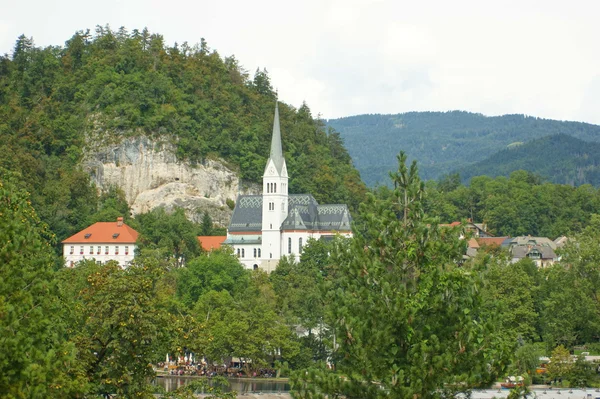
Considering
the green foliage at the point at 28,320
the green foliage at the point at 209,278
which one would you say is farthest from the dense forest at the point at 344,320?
the green foliage at the point at 209,278

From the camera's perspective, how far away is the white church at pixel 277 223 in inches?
5221

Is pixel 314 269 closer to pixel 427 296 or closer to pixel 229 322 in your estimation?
pixel 229 322

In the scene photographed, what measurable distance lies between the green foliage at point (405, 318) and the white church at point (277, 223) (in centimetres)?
9650

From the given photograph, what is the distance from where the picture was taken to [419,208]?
3503cm

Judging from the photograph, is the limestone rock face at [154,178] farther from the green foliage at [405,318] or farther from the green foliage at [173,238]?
the green foliage at [405,318]

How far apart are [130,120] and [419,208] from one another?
113 meters

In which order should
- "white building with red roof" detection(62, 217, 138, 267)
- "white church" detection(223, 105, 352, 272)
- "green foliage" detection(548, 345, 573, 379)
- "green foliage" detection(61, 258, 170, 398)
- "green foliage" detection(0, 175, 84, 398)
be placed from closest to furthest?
"green foliage" detection(0, 175, 84, 398) → "green foliage" detection(61, 258, 170, 398) → "green foliage" detection(548, 345, 573, 379) → "white building with red roof" detection(62, 217, 138, 267) → "white church" detection(223, 105, 352, 272)

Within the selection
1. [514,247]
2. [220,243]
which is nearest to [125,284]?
[220,243]

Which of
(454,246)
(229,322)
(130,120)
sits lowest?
(229,322)

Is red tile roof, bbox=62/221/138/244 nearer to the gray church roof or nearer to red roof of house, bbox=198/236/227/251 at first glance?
red roof of house, bbox=198/236/227/251

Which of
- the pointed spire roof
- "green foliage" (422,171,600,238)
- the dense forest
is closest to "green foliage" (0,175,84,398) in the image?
the dense forest

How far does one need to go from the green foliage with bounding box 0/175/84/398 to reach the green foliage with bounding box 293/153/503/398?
7.08 metres

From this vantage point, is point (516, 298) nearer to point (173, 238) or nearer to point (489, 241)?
point (173, 238)

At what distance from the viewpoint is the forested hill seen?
5497 inches
